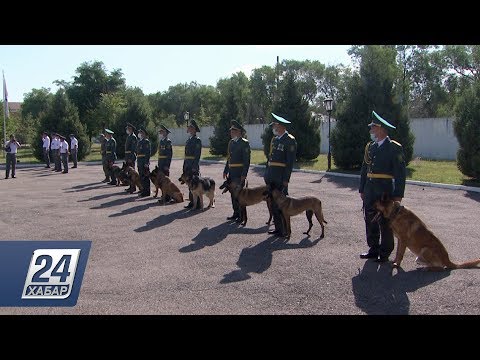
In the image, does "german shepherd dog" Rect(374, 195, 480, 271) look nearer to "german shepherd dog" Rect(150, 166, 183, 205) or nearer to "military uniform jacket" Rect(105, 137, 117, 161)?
"german shepherd dog" Rect(150, 166, 183, 205)

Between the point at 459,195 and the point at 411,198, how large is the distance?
149 centimetres

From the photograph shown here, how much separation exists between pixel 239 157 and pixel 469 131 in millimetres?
9740

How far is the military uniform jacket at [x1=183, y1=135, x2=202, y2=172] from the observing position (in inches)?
496

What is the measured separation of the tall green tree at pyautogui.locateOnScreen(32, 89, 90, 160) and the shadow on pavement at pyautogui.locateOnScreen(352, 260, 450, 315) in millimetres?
30974

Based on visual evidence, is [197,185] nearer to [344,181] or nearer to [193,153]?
[193,153]

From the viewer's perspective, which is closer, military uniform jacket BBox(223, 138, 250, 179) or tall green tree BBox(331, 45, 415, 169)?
military uniform jacket BBox(223, 138, 250, 179)

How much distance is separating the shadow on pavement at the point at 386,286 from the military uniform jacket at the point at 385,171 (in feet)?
3.53

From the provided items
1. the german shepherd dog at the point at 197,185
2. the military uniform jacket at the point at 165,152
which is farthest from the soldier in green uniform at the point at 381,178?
the military uniform jacket at the point at 165,152

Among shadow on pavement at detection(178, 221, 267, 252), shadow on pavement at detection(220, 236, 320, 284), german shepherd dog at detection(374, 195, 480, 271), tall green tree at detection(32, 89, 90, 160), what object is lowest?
shadow on pavement at detection(178, 221, 267, 252)

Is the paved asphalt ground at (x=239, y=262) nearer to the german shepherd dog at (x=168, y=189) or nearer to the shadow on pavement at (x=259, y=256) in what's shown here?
the shadow on pavement at (x=259, y=256)

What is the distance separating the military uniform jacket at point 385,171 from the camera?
22.8ft

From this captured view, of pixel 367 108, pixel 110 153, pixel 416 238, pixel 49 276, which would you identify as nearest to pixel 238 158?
pixel 416 238

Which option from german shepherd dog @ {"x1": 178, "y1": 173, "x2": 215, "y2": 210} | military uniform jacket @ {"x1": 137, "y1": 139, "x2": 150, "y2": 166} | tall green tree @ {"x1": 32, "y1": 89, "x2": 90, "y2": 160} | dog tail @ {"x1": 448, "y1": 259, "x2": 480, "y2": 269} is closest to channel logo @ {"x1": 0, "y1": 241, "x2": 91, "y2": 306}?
dog tail @ {"x1": 448, "y1": 259, "x2": 480, "y2": 269}
